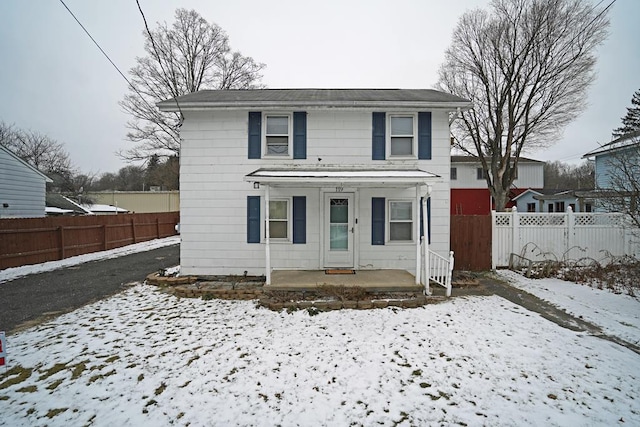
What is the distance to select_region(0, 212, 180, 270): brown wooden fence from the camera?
10344 mm

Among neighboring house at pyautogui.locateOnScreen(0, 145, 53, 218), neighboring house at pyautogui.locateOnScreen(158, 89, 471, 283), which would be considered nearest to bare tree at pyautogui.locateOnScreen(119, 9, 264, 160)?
neighboring house at pyautogui.locateOnScreen(0, 145, 53, 218)

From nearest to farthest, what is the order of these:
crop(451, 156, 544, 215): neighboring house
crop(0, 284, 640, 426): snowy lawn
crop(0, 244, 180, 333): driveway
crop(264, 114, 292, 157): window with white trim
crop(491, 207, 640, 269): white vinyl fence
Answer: crop(0, 284, 640, 426): snowy lawn
crop(0, 244, 180, 333): driveway
crop(264, 114, 292, 157): window with white trim
crop(491, 207, 640, 269): white vinyl fence
crop(451, 156, 544, 215): neighboring house

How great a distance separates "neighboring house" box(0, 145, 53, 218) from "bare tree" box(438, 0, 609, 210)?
23923mm

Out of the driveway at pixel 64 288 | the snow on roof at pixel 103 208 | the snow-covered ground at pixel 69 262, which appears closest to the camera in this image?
the driveway at pixel 64 288

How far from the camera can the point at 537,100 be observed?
16.6 m

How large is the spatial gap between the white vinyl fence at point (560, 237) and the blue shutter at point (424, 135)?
3.54 meters

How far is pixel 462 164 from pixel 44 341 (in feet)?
92.4

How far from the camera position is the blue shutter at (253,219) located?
8156 millimetres

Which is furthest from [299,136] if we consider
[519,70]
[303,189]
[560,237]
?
[519,70]

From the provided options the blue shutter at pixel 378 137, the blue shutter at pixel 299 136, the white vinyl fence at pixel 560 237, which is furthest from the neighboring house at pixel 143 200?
the white vinyl fence at pixel 560 237

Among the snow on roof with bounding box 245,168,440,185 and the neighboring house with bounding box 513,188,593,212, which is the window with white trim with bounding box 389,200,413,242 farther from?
the neighboring house with bounding box 513,188,593,212

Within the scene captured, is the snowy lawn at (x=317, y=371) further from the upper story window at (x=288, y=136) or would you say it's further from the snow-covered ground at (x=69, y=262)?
the snow-covered ground at (x=69, y=262)

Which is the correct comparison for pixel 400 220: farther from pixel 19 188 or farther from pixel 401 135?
pixel 19 188

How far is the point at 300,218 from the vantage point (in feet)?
→ 26.8
